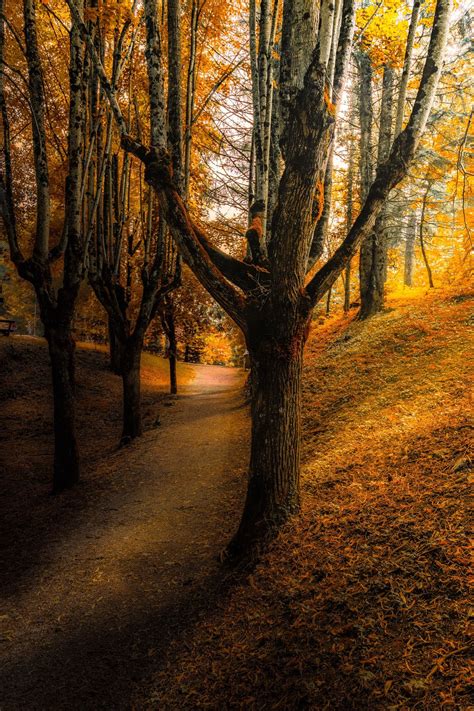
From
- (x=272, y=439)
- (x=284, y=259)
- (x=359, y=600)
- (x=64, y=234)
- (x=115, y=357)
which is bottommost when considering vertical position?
(x=359, y=600)

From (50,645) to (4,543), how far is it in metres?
2.52

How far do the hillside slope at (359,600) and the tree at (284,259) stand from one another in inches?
21.9

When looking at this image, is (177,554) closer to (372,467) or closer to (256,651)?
(256,651)

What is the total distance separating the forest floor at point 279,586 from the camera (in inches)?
96.7

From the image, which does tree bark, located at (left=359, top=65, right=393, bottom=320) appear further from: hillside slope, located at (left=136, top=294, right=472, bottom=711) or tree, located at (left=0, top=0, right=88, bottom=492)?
tree, located at (left=0, top=0, right=88, bottom=492)

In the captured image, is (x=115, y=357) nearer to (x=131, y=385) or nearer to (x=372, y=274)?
(x=131, y=385)

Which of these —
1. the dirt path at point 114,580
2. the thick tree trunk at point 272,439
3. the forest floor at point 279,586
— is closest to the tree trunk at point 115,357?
the dirt path at point 114,580

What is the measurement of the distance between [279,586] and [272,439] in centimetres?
129

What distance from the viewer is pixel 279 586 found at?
338 cm

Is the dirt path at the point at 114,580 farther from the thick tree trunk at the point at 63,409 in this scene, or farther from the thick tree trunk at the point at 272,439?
the thick tree trunk at the point at 272,439

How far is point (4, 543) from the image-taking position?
17.7 ft

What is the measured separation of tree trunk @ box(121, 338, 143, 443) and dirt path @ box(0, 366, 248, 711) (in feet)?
5.84

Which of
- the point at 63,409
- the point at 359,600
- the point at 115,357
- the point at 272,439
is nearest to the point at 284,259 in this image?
the point at 272,439

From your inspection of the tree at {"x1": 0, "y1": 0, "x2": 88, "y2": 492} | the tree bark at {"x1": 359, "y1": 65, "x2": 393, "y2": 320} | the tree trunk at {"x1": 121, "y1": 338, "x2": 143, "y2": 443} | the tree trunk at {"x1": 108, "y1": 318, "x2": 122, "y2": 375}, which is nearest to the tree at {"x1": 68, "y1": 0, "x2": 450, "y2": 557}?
the tree at {"x1": 0, "y1": 0, "x2": 88, "y2": 492}
